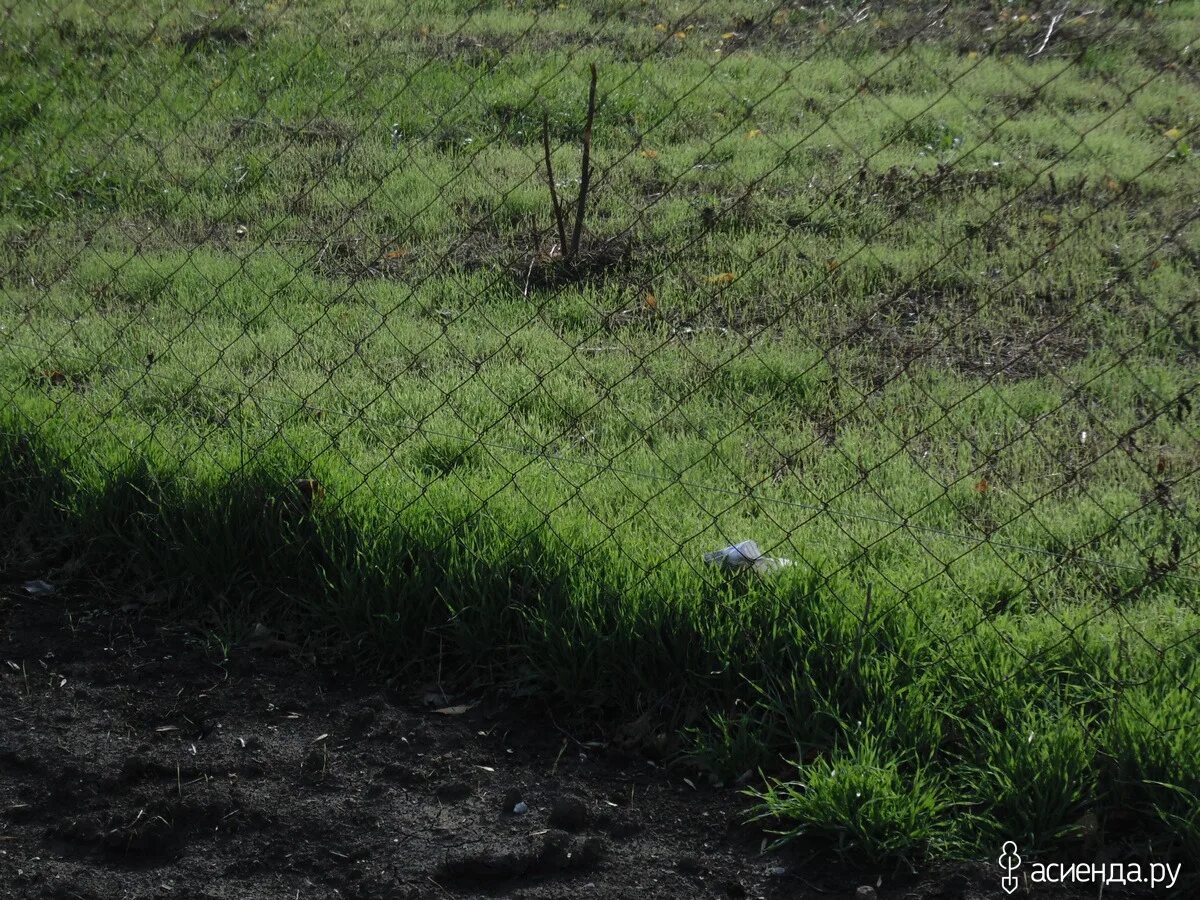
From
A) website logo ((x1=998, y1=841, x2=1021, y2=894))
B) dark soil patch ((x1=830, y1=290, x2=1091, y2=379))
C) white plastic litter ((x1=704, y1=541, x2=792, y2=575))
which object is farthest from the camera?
dark soil patch ((x1=830, y1=290, x2=1091, y2=379))

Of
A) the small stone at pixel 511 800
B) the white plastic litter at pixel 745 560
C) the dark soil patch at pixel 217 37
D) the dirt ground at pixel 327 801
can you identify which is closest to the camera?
the dirt ground at pixel 327 801

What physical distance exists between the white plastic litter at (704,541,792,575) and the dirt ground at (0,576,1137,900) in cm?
56

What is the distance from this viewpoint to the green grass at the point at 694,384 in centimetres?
270

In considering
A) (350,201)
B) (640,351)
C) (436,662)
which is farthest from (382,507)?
(350,201)

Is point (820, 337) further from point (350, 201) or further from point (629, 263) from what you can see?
point (350, 201)

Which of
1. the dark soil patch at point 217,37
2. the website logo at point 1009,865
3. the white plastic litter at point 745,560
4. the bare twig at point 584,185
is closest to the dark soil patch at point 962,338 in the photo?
the bare twig at point 584,185

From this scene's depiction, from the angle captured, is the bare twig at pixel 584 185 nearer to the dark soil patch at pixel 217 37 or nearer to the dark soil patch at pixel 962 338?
the dark soil patch at pixel 962 338

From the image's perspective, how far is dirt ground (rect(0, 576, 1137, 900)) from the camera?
2.39 metres

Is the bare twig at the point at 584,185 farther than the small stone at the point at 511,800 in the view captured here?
Yes

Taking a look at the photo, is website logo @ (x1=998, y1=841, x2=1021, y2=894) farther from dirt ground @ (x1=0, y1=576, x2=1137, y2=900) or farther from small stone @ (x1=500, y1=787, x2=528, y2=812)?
small stone @ (x1=500, y1=787, x2=528, y2=812)

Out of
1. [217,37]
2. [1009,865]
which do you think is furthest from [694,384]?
[217,37]

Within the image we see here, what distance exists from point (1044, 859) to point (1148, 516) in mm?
1424

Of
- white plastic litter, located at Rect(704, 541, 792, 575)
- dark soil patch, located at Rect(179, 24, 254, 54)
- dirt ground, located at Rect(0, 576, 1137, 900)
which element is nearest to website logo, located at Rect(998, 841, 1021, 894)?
dirt ground, located at Rect(0, 576, 1137, 900)

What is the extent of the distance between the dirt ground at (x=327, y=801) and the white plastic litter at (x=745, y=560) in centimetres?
56
